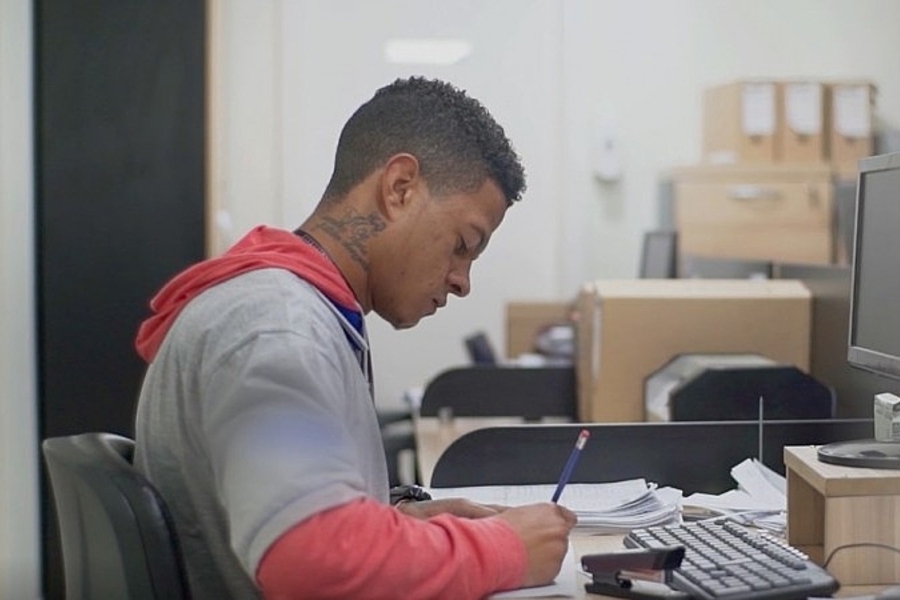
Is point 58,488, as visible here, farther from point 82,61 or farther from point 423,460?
point 82,61

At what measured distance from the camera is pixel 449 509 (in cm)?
153

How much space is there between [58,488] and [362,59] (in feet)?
12.2

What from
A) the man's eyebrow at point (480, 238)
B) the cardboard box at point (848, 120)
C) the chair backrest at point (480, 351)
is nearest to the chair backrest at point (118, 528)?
the man's eyebrow at point (480, 238)

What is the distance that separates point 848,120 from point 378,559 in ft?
13.0

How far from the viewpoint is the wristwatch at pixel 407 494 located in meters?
1.61

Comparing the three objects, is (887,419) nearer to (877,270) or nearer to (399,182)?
(877,270)

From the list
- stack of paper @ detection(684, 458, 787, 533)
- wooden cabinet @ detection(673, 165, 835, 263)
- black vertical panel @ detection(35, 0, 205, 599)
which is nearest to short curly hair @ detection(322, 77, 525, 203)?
stack of paper @ detection(684, 458, 787, 533)

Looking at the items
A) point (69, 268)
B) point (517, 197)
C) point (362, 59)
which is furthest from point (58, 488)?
point (362, 59)

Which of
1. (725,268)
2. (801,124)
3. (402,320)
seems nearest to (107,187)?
(725,268)

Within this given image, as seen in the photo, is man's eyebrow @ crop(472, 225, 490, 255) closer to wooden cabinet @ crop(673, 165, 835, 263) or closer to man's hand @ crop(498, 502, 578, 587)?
man's hand @ crop(498, 502, 578, 587)

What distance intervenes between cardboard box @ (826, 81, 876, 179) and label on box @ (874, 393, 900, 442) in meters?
3.27

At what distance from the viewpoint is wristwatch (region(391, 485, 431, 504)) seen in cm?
161

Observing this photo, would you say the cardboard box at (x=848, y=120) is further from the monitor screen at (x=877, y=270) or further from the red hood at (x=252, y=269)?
the red hood at (x=252, y=269)

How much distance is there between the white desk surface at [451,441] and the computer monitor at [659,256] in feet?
2.97
